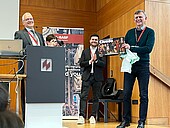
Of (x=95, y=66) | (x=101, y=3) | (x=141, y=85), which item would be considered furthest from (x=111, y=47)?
(x=101, y=3)

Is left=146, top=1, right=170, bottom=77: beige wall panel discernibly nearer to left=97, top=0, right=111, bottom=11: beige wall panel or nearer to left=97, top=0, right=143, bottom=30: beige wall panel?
left=97, top=0, right=143, bottom=30: beige wall panel

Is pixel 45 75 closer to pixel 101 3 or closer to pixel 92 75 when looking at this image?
pixel 92 75

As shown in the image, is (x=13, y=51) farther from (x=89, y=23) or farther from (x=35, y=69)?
(x=89, y=23)

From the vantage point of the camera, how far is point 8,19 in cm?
620

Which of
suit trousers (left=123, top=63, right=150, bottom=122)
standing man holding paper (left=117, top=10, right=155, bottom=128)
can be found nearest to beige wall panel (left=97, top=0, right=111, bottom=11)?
standing man holding paper (left=117, top=10, right=155, bottom=128)

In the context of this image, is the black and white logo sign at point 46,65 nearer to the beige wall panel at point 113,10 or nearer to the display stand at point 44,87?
the display stand at point 44,87

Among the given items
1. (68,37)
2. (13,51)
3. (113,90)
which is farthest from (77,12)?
(13,51)

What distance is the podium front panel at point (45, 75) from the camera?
2717mm

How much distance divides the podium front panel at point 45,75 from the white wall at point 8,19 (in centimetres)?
355

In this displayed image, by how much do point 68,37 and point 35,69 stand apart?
11.4 ft

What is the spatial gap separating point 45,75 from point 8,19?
12.5 ft

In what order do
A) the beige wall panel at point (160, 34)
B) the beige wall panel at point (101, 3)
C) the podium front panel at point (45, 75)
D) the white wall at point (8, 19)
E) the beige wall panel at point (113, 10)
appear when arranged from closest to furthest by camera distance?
the podium front panel at point (45, 75)
the beige wall panel at point (160, 34)
the beige wall panel at point (113, 10)
the white wall at point (8, 19)
the beige wall panel at point (101, 3)

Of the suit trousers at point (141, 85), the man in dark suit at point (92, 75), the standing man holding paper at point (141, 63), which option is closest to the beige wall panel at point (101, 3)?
the man in dark suit at point (92, 75)

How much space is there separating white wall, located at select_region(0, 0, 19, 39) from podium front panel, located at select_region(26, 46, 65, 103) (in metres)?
3.55
